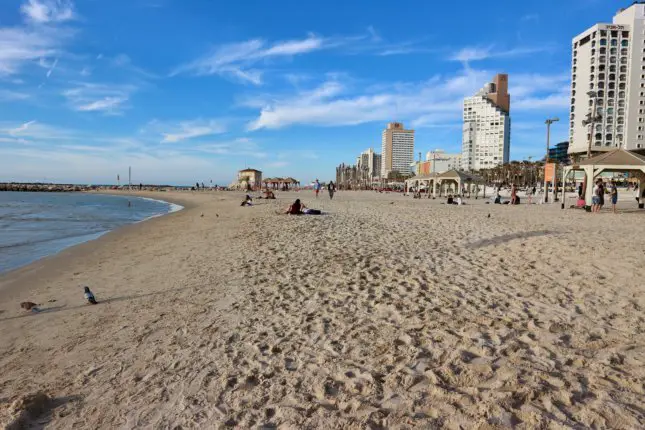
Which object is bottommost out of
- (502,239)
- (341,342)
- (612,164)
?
(341,342)

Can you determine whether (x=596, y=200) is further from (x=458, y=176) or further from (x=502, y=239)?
(x=458, y=176)

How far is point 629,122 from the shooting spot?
81062mm

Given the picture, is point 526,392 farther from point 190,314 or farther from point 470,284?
point 190,314

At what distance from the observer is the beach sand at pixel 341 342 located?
8.71 ft

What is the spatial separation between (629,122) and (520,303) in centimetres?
10315

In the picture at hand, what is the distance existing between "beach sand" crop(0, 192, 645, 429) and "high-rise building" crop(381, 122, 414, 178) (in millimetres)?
164637

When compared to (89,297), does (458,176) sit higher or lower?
higher

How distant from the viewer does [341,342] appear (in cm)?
374

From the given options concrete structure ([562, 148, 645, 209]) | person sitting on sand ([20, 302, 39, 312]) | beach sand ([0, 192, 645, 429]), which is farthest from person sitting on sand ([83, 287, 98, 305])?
concrete structure ([562, 148, 645, 209])

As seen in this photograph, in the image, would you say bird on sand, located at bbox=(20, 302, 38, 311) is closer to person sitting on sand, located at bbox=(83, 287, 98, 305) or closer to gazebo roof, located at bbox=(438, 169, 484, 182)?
person sitting on sand, located at bbox=(83, 287, 98, 305)

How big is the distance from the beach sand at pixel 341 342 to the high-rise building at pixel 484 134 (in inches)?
5503

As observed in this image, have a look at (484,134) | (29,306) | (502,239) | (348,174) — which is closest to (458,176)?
(502,239)

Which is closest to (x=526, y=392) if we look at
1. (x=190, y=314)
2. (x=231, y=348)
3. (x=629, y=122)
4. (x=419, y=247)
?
(x=231, y=348)

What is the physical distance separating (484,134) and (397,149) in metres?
43.3
